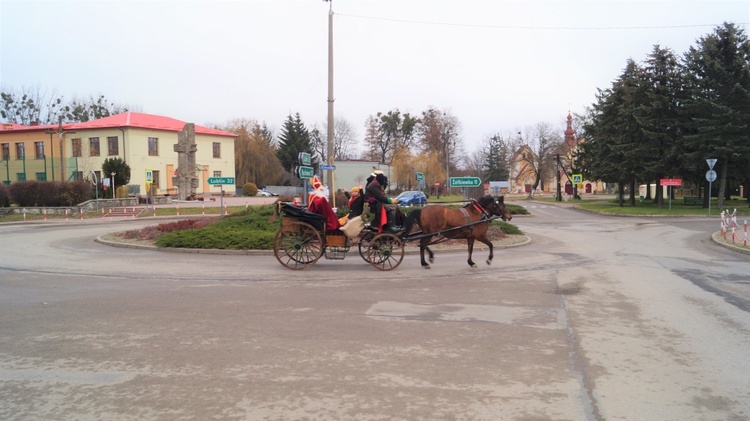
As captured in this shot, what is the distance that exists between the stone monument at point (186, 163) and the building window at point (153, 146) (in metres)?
9.96

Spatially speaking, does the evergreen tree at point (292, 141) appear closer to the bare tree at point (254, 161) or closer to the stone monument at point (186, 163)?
the bare tree at point (254, 161)

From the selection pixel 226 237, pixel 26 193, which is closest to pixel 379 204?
pixel 226 237

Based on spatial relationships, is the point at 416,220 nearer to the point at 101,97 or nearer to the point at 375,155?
the point at 375,155

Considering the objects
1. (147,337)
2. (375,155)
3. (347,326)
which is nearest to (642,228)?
(347,326)

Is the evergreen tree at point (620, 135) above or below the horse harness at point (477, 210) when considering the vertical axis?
above

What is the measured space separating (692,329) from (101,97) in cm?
9731

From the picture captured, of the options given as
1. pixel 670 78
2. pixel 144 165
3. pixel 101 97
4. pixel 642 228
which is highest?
pixel 101 97

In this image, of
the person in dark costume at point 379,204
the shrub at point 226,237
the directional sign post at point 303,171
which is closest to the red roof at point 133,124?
the shrub at point 226,237

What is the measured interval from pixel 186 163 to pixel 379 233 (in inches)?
1822

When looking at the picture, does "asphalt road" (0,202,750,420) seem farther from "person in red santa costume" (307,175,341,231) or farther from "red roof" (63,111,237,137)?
"red roof" (63,111,237,137)

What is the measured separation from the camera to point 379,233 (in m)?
12.7

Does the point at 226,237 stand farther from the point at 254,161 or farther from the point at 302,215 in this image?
the point at 254,161

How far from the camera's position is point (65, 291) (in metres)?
10.2

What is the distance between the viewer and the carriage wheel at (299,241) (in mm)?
12570
